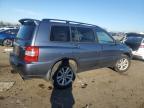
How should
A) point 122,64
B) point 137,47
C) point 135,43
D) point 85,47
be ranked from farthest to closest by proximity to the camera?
→ point 135,43 → point 137,47 → point 122,64 → point 85,47

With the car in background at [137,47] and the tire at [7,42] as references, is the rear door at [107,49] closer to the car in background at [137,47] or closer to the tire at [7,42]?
the car in background at [137,47]

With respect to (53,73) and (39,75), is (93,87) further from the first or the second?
(39,75)

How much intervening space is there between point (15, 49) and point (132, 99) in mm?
3668

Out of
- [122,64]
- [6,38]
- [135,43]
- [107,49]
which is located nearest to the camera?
[107,49]

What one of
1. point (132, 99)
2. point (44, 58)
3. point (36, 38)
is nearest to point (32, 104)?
point (44, 58)

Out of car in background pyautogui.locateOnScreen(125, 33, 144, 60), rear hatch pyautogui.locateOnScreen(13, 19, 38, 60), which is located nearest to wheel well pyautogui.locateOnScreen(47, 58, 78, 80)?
rear hatch pyautogui.locateOnScreen(13, 19, 38, 60)

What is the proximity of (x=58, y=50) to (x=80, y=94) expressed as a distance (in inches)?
54.7

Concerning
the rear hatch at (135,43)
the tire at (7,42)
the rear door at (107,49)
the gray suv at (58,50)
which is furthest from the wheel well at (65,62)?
the tire at (7,42)

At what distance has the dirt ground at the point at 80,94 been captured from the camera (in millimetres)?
5215

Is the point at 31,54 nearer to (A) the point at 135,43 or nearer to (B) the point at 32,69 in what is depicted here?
(B) the point at 32,69

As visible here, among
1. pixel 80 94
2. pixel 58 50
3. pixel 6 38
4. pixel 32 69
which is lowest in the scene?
pixel 80 94

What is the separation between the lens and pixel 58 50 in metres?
5.99

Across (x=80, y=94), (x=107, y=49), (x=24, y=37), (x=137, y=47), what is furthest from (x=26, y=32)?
(x=137, y=47)

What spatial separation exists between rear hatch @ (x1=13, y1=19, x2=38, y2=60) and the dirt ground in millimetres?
1055
